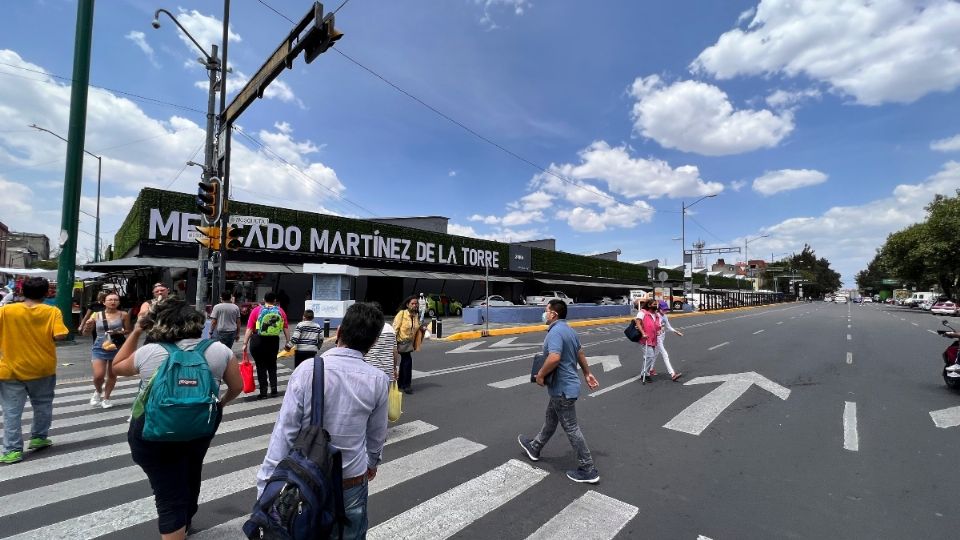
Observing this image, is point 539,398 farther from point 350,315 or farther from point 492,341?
point 492,341

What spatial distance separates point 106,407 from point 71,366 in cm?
520

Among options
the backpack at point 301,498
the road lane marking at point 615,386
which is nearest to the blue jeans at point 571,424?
the backpack at point 301,498

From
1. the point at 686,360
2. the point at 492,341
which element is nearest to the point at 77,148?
the point at 492,341

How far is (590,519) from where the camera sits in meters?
3.51

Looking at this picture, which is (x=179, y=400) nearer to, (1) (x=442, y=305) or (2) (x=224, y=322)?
(2) (x=224, y=322)

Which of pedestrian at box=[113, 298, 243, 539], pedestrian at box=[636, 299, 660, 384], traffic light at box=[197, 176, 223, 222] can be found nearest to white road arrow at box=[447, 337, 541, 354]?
pedestrian at box=[636, 299, 660, 384]

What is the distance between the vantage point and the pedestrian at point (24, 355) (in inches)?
170

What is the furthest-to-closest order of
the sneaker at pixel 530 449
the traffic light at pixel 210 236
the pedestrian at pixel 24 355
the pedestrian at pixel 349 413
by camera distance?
the traffic light at pixel 210 236, the sneaker at pixel 530 449, the pedestrian at pixel 24 355, the pedestrian at pixel 349 413

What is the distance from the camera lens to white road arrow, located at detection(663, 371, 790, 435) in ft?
19.8

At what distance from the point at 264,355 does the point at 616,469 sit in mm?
5712

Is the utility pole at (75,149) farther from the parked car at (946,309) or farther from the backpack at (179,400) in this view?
the parked car at (946,309)

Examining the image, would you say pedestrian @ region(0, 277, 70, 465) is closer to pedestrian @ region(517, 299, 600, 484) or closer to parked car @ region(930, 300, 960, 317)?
pedestrian @ region(517, 299, 600, 484)

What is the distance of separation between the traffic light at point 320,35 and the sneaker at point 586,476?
286 inches

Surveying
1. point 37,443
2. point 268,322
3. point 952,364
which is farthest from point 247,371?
point 952,364
